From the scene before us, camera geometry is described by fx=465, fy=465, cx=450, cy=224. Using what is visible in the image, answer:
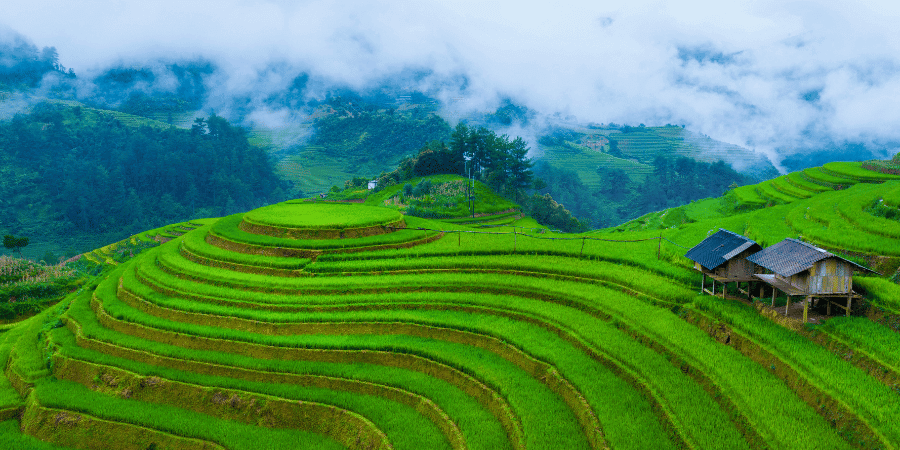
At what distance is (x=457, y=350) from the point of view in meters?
12.6

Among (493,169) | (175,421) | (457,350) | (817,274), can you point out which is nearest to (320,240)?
(175,421)

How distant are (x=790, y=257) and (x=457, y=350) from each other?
796cm

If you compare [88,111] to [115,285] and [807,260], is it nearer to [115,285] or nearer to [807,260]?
[115,285]

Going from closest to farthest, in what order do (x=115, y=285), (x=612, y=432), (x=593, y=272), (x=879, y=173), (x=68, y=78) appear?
1. (x=612, y=432)
2. (x=593, y=272)
3. (x=115, y=285)
4. (x=879, y=173)
5. (x=68, y=78)

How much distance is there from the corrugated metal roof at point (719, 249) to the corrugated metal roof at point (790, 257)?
0.35m

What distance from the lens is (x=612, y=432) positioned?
8.09 meters

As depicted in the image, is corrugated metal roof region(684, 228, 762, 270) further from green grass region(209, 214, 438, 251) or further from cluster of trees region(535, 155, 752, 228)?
cluster of trees region(535, 155, 752, 228)

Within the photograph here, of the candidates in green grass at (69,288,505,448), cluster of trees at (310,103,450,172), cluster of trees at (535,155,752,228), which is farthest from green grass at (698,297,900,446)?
cluster of trees at (310,103,450,172)

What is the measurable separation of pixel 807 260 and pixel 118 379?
1756 centimetres

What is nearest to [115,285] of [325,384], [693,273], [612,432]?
[325,384]

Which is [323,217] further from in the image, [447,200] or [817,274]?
[817,274]

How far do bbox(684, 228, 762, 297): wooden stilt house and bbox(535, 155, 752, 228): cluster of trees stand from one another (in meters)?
53.5

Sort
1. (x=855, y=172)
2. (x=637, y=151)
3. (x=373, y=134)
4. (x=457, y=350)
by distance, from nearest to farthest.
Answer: (x=457, y=350) < (x=855, y=172) < (x=373, y=134) < (x=637, y=151)

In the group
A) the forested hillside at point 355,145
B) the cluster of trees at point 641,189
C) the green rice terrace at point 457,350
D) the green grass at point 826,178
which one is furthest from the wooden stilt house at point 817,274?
the forested hillside at point 355,145
